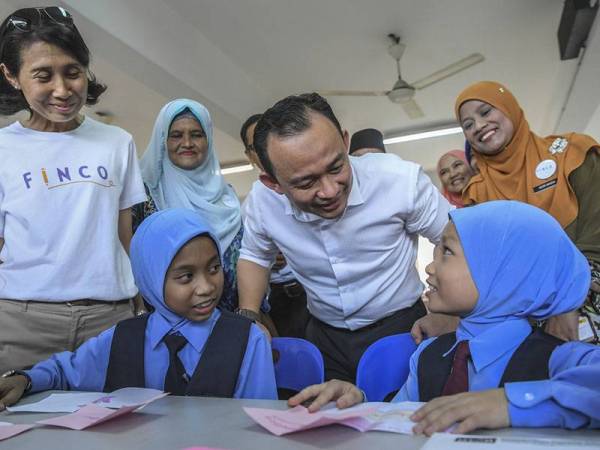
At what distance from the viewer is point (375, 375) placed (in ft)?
4.11

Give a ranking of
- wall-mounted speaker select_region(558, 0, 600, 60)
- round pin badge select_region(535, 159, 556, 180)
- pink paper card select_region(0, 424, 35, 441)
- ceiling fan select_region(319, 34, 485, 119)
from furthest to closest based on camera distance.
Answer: ceiling fan select_region(319, 34, 485, 119)
wall-mounted speaker select_region(558, 0, 600, 60)
round pin badge select_region(535, 159, 556, 180)
pink paper card select_region(0, 424, 35, 441)

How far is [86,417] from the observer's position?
855 millimetres

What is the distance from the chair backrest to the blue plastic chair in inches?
4.4

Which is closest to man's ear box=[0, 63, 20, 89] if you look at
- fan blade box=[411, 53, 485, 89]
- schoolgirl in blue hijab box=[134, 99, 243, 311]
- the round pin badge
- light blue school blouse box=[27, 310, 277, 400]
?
schoolgirl in blue hijab box=[134, 99, 243, 311]

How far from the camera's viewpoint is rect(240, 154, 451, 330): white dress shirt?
143 cm

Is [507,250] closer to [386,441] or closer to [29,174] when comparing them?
[386,441]

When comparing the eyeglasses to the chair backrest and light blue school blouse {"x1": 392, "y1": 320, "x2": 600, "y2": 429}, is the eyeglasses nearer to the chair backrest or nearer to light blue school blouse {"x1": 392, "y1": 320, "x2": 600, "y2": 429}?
the chair backrest

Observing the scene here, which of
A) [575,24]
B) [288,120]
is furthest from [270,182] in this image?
[575,24]

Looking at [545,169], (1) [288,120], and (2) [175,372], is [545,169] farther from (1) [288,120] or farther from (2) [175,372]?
(2) [175,372]

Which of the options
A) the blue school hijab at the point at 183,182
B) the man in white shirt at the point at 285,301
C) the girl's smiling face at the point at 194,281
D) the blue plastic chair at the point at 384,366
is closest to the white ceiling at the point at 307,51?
the blue school hijab at the point at 183,182

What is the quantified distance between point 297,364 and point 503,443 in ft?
2.72

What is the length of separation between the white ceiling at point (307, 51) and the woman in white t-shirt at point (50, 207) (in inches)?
74.3

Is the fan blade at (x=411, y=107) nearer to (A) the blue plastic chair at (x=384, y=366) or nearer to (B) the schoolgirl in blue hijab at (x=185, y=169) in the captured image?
(B) the schoolgirl in blue hijab at (x=185, y=169)

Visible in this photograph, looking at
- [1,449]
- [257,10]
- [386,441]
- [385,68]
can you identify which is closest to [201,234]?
[1,449]
